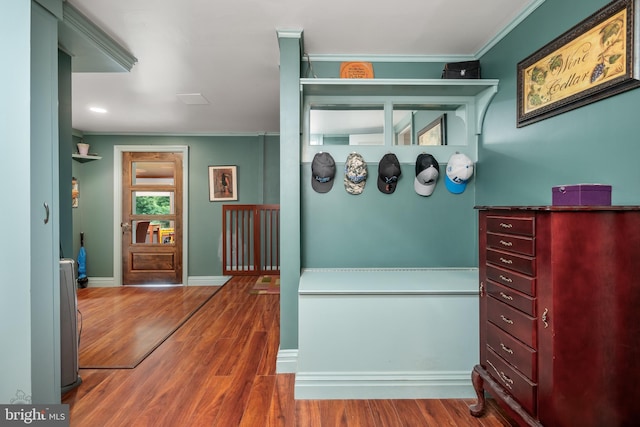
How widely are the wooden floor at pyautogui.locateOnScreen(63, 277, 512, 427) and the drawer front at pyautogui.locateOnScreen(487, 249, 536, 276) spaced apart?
953 mm

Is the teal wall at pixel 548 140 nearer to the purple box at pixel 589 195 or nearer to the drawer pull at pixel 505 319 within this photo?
the purple box at pixel 589 195

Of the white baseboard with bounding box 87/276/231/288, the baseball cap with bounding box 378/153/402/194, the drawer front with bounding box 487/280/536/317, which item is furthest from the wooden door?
the drawer front with bounding box 487/280/536/317

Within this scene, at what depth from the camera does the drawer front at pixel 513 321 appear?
1281mm

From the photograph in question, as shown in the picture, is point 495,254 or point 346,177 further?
point 346,177

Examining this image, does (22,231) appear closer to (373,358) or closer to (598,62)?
(373,358)

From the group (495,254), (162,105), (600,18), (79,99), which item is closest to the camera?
(600,18)

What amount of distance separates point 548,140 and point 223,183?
4470 millimetres

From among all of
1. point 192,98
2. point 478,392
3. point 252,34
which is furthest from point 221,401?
point 192,98

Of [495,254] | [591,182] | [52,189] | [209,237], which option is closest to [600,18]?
[591,182]

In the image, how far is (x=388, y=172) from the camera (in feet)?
7.81

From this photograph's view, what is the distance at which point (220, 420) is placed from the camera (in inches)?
68.2

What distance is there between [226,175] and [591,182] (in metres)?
4.67

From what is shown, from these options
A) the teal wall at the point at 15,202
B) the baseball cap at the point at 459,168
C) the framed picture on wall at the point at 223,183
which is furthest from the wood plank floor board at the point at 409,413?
the framed picture on wall at the point at 223,183

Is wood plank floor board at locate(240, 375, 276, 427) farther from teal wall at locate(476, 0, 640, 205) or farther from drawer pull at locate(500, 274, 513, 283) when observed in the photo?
teal wall at locate(476, 0, 640, 205)
